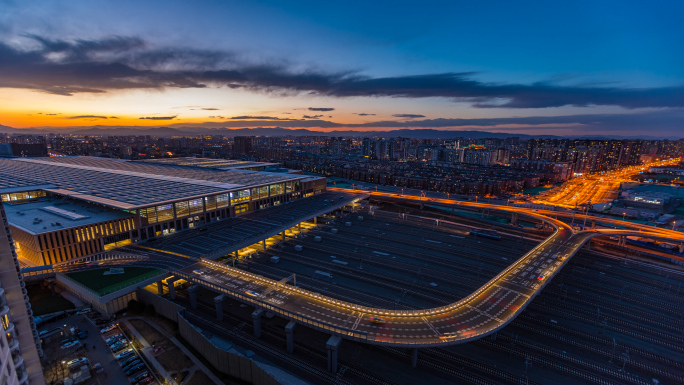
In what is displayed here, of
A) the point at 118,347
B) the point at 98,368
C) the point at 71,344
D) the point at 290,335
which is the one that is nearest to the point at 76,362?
the point at 98,368

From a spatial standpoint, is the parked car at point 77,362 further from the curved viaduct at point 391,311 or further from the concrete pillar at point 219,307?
the concrete pillar at point 219,307

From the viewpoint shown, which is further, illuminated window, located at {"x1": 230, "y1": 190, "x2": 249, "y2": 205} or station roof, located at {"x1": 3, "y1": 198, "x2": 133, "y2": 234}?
illuminated window, located at {"x1": 230, "y1": 190, "x2": 249, "y2": 205}

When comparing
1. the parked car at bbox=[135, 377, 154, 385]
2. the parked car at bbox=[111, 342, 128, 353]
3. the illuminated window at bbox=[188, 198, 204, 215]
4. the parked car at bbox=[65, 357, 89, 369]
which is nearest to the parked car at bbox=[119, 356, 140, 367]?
the parked car at bbox=[111, 342, 128, 353]

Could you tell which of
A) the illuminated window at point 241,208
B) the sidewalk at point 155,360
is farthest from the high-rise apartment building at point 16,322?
the illuminated window at point 241,208

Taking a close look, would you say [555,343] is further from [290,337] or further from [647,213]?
[647,213]

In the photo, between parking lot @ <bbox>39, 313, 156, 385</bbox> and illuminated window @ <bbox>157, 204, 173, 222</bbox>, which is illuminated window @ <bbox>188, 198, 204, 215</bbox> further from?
parking lot @ <bbox>39, 313, 156, 385</bbox>

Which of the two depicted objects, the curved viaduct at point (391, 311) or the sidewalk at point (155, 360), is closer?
the sidewalk at point (155, 360)

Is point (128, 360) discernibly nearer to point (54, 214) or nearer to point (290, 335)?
point (290, 335)
